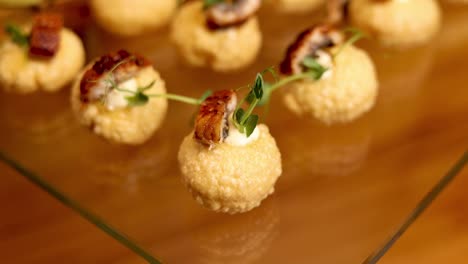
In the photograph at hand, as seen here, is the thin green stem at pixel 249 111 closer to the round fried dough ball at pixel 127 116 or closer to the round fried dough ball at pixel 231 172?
the round fried dough ball at pixel 231 172

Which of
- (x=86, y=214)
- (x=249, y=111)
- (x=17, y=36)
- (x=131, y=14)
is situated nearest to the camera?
(x=249, y=111)

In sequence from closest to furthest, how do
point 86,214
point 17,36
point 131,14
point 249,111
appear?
point 249,111 → point 86,214 → point 17,36 → point 131,14

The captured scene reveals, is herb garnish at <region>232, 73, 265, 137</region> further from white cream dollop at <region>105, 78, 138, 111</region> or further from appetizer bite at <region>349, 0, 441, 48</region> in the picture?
appetizer bite at <region>349, 0, 441, 48</region>

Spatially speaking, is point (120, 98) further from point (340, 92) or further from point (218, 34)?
point (340, 92)

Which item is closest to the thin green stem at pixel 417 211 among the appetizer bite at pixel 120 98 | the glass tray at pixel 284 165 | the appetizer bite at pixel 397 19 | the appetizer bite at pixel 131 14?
the glass tray at pixel 284 165

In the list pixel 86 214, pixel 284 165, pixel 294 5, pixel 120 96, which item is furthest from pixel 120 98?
pixel 294 5

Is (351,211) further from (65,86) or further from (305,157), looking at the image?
(65,86)

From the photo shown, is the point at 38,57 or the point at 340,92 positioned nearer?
the point at 340,92
